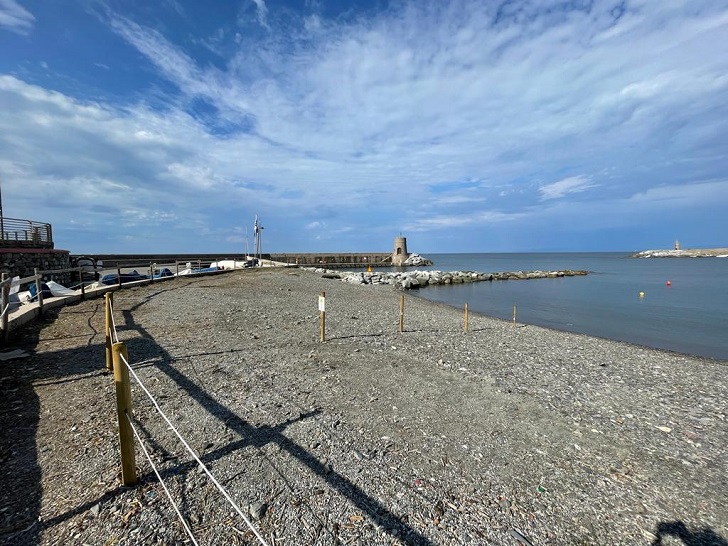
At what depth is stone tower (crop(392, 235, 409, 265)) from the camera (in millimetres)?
96156

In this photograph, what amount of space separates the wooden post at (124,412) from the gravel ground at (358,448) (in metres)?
0.20

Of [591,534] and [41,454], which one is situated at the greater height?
[41,454]

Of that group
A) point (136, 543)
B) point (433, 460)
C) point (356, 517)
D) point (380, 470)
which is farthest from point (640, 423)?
point (136, 543)

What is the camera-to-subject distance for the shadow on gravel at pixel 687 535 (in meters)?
3.62

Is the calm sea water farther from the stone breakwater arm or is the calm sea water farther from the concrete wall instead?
the concrete wall

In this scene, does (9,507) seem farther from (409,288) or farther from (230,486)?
(409,288)

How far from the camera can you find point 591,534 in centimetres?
363

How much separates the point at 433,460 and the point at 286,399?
2.85m

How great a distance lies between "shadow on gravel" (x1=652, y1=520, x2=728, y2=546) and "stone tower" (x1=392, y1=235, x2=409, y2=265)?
92.4 m

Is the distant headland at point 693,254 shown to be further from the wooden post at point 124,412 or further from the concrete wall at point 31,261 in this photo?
the wooden post at point 124,412

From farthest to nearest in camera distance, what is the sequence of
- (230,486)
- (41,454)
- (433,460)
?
(433,460) → (41,454) → (230,486)

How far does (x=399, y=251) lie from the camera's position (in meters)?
96.7

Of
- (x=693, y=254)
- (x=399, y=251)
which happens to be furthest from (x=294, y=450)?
(x=693, y=254)

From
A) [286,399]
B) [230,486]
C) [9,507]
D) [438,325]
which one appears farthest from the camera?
[438,325]
